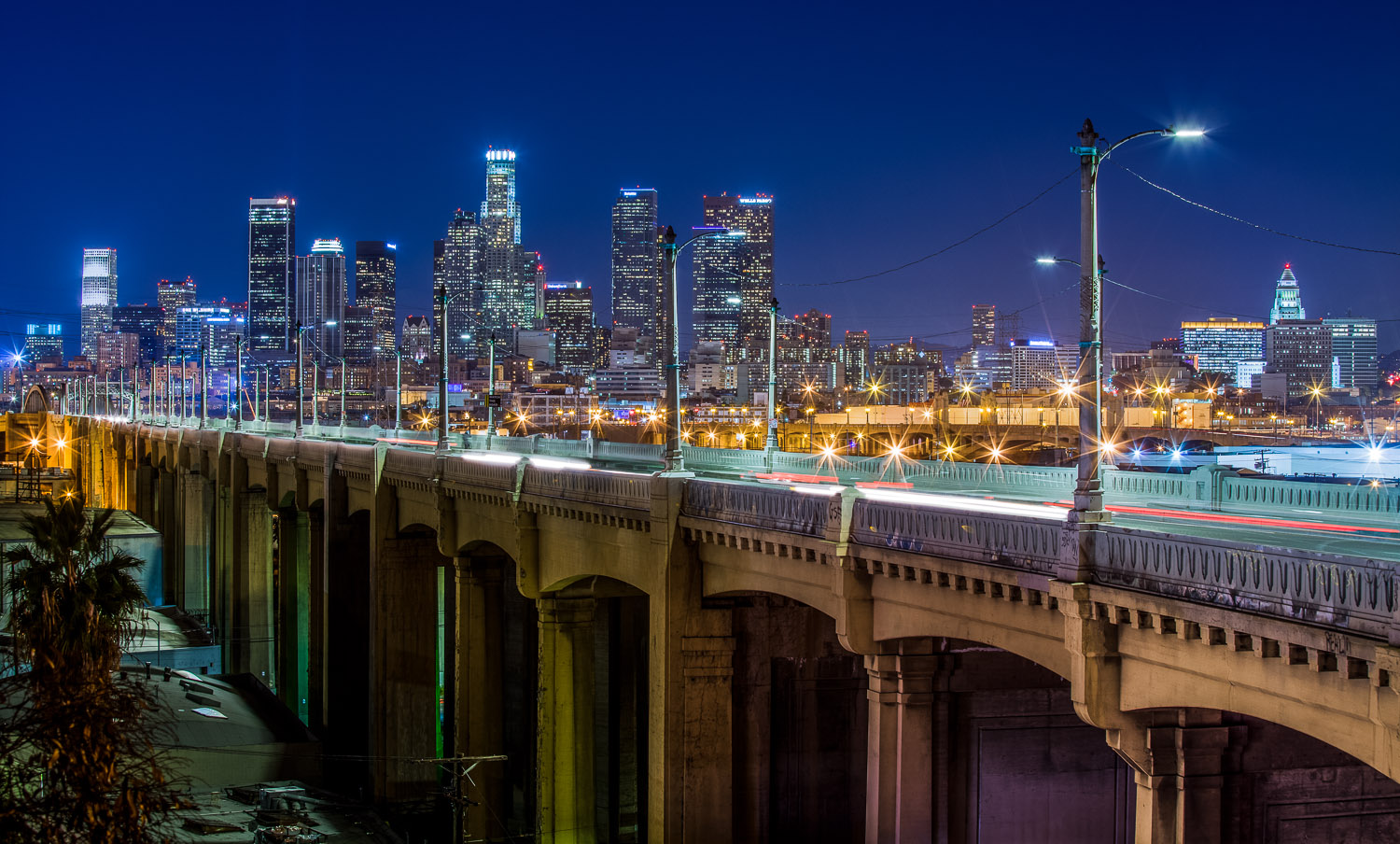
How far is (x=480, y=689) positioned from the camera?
42312 millimetres

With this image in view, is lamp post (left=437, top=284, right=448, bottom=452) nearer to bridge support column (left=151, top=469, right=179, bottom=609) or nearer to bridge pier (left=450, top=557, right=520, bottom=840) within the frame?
bridge pier (left=450, top=557, right=520, bottom=840)

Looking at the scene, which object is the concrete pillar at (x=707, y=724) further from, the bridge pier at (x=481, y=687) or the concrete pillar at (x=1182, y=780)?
A: the bridge pier at (x=481, y=687)

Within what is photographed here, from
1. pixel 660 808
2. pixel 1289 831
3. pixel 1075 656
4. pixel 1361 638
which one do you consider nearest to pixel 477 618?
pixel 660 808

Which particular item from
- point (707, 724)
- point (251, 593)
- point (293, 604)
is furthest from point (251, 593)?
point (707, 724)

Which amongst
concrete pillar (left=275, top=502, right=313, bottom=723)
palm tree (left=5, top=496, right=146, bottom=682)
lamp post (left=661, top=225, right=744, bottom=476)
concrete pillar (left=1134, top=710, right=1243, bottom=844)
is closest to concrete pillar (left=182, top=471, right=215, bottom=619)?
concrete pillar (left=275, top=502, right=313, bottom=723)

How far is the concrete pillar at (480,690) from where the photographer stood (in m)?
42.3

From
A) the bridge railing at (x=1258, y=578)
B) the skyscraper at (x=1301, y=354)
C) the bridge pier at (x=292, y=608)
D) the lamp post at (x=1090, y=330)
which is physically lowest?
the bridge pier at (x=292, y=608)

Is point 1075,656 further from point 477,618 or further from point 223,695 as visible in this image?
point 223,695

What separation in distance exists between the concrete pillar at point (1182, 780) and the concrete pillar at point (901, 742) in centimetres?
A: 520

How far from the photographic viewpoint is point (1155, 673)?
612 inches

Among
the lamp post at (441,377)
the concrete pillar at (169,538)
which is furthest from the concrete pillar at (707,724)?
the concrete pillar at (169,538)

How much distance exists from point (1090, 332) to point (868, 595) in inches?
256

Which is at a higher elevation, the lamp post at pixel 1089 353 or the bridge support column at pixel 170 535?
the lamp post at pixel 1089 353

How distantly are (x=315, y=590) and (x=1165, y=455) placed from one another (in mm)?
41314
